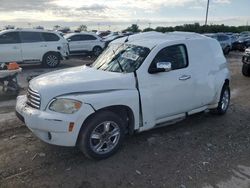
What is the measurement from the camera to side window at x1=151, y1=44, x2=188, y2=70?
5.65 m

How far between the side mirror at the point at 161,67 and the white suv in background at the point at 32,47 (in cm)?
1115

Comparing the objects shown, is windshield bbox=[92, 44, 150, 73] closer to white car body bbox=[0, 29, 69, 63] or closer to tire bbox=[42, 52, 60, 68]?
white car body bbox=[0, 29, 69, 63]

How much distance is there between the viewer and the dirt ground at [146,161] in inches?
172

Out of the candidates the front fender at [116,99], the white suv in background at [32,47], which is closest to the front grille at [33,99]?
the front fender at [116,99]

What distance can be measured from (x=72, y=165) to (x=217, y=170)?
206 centimetres

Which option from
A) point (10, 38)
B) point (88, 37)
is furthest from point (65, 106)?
point (88, 37)

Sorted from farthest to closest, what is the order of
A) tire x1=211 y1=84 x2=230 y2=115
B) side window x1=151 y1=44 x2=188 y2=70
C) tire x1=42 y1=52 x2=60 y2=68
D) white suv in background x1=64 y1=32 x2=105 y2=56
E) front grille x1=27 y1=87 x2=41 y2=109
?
1. white suv in background x1=64 y1=32 x2=105 y2=56
2. tire x1=42 y1=52 x2=60 y2=68
3. tire x1=211 y1=84 x2=230 y2=115
4. side window x1=151 y1=44 x2=188 y2=70
5. front grille x1=27 y1=87 x2=41 y2=109

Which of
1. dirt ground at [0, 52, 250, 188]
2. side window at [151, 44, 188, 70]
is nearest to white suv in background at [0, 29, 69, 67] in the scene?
dirt ground at [0, 52, 250, 188]

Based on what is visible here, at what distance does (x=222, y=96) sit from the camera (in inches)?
287

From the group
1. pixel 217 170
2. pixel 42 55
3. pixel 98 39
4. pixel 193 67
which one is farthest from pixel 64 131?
pixel 98 39

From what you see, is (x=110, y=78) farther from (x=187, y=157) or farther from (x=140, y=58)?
(x=187, y=157)

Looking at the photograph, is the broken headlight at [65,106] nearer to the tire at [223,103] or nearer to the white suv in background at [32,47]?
the tire at [223,103]

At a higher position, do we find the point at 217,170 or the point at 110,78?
the point at 110,78

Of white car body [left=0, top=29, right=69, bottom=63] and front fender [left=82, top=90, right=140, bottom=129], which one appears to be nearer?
front fender [left=82, top=90, right=140, bottom=129]
